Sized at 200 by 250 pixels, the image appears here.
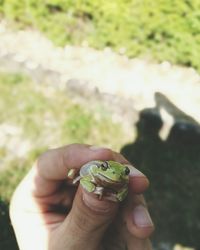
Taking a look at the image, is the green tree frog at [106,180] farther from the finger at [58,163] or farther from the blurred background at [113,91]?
the blurred background at [113,91]

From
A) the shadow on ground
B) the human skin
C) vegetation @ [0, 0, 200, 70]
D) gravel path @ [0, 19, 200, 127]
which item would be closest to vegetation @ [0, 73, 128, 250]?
gravel path @ [0, 19, 200, 127]

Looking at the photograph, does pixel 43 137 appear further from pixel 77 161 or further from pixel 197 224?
pixel 77 161

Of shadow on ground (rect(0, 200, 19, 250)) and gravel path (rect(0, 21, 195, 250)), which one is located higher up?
gravel path (rect(0, 21, 195, 250))

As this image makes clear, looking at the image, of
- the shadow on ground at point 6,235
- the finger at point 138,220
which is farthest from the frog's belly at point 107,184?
the shadow on ground at point 6,235

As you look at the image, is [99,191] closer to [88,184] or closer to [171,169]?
[88,184]

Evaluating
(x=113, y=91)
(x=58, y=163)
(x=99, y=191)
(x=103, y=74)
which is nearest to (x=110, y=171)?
(x=99, y=191)

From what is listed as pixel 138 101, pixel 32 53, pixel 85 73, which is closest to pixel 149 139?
pixel 138 101

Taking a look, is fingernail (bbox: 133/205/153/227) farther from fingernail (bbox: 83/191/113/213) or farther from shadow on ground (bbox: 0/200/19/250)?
shadow on ground (bbox: 0/200/19/250)
